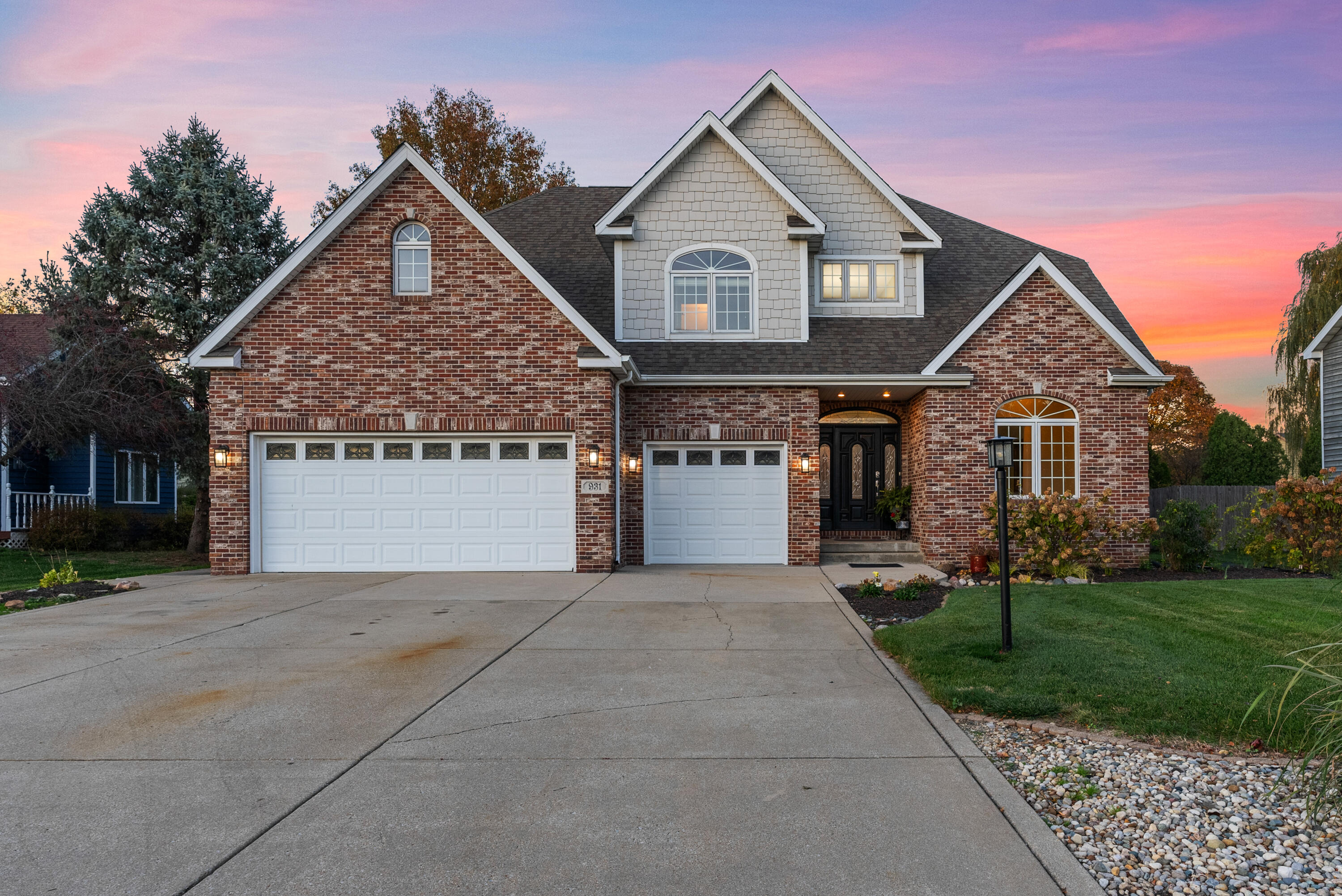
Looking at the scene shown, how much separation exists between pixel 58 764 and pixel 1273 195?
23.1 meters

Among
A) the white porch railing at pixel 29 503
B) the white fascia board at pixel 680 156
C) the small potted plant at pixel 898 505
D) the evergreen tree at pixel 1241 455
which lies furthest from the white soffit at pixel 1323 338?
the white porch railing at pixel 29 503

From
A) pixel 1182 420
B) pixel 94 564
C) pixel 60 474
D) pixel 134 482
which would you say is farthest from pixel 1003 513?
pixel 1182 420

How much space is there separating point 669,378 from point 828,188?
5.42m

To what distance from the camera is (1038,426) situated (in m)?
15.0

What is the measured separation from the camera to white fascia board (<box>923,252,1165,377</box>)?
14602mm

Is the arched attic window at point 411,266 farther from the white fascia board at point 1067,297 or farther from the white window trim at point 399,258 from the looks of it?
the white fascia board at point 1067,297

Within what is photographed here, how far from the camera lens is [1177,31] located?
13852 millimetres

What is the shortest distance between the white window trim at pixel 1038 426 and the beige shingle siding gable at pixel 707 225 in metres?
4.27

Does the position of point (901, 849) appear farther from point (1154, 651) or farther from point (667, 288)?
point (667, 288)

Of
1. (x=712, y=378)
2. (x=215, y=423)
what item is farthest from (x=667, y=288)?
(x=215, y=423)

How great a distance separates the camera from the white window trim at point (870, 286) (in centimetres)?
1642

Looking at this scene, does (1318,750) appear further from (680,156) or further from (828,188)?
(828,188)

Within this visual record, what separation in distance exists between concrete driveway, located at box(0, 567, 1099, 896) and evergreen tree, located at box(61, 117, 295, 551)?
1279cm

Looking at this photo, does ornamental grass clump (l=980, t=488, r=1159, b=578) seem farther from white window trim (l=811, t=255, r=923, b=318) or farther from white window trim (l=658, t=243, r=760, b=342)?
white window trim (l=658, t=243, r=760, b=342)
